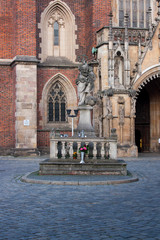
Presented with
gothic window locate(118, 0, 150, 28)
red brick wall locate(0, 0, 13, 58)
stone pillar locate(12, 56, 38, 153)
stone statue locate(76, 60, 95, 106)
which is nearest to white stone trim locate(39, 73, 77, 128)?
stone pillar locate(12, 56, 38, 153)

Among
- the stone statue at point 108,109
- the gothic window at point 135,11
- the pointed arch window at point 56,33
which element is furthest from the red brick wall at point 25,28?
the gothic window at point 135,11

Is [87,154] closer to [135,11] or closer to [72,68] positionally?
[72,68]

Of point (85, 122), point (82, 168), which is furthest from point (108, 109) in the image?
point (82, 168)

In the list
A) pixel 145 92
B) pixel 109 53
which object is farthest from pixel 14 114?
pixel 145 92

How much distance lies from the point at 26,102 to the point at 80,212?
17764mm

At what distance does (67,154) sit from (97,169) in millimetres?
1520

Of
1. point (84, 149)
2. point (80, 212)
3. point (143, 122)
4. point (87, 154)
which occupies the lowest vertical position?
point (80, 212)

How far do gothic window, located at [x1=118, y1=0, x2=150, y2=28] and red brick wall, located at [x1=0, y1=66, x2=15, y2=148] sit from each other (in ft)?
29.2

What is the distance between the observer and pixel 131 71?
24609 mm

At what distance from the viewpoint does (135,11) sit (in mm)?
28328

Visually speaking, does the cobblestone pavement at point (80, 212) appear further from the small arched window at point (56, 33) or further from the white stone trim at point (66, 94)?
the small arched window at point (56, 33)

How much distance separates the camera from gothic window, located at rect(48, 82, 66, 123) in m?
27.2

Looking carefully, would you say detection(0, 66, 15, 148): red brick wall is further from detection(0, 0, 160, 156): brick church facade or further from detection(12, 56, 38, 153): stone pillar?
detection(12, 56, 38, 153): stone pillar

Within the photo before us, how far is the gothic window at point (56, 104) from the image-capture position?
27219 mm
